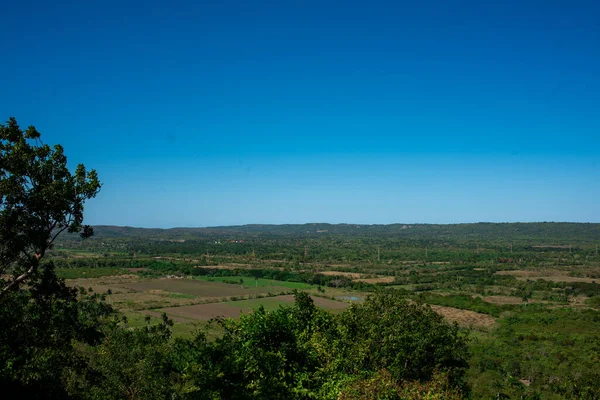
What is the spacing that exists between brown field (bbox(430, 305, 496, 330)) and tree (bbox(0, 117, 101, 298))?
60.5 meters

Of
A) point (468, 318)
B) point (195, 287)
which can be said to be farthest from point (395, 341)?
point (195, 287)

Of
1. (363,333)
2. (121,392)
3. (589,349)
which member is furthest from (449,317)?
(121,392)

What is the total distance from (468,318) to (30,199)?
221 feet

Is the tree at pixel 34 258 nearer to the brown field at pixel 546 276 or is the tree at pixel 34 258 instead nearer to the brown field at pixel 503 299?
the brown field at pixel 503 299

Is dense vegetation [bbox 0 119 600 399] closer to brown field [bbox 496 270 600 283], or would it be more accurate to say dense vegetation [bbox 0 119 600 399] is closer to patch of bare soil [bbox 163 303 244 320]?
patch of bare soil [bbox 163 303 244 320]

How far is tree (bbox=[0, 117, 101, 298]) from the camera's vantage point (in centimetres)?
1154

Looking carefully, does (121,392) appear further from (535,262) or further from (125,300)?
(535,262)

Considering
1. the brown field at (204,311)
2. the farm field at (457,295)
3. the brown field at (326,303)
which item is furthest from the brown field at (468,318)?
the brown field at (204,311)

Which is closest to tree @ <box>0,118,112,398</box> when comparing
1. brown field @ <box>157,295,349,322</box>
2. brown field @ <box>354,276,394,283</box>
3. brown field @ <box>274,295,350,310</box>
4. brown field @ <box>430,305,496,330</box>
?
brown field @ <box>157,295,349,322</box>

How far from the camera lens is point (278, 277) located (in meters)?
117

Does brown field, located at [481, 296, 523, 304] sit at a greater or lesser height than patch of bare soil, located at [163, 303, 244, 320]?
lesser

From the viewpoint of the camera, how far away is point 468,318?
6800 centimetres

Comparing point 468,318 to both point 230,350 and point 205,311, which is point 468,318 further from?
point 230,350

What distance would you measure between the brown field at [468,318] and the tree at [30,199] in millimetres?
60473
